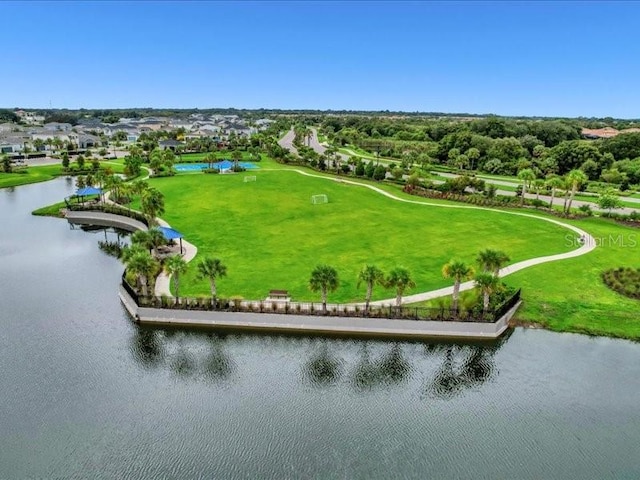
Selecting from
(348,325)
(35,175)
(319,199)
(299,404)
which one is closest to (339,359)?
(348,325)

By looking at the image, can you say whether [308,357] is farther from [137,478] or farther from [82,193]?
[82,193]

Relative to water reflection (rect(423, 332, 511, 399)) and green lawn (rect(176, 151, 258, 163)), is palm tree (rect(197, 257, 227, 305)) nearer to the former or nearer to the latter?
water reflection (rect(423, 332, 511, 399))

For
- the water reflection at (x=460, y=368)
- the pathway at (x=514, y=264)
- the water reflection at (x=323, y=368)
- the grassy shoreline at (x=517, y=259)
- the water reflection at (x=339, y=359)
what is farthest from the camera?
the pathway at (x=514, y=264)

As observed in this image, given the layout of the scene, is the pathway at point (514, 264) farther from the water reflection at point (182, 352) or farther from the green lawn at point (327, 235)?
the water reflection at point (182, 352)

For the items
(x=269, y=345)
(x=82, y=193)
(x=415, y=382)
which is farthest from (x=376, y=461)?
(x=82, y=193)

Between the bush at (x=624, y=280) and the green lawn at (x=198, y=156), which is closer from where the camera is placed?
the bush at (x=624, y=280)

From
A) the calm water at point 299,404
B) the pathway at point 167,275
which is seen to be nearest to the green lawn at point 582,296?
the calm water at point 299,404

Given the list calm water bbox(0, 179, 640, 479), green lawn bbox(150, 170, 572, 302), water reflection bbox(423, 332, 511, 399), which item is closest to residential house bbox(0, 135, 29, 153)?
green lawn bbox(150, 170, 572, 302)

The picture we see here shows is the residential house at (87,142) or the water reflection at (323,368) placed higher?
the residential house at (87,142)
